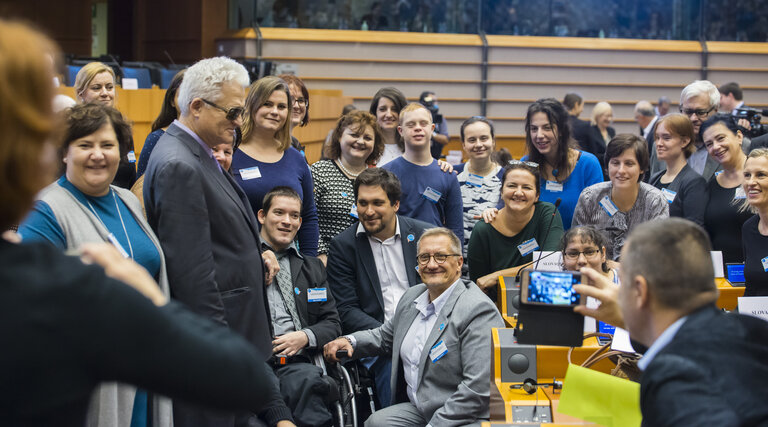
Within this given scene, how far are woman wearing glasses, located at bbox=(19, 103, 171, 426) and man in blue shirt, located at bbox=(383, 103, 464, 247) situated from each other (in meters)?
1.91

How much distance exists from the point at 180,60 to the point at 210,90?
863 centimetres

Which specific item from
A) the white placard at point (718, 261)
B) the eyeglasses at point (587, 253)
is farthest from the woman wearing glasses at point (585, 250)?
the white placard at point (718, 261)

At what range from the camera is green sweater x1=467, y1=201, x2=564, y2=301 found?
3475 millimetres

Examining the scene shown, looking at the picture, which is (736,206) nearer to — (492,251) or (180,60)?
(492,251)

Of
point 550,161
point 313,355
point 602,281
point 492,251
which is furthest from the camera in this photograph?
point 550,161

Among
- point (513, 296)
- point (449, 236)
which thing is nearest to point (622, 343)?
point (513, 296)

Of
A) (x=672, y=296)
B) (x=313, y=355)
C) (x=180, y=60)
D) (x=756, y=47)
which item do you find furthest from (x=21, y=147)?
(x=756, y=47)

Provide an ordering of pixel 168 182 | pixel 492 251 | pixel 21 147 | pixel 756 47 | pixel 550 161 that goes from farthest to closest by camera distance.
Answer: pixel 756 47, pixel 550 161, pixel 492 251, pixel 168 182, pixel 21 147

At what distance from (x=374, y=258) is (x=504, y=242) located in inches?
22.9

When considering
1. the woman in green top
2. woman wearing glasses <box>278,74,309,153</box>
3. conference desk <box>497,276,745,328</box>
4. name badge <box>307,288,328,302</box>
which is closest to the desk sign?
conference desk <box>497,276,745,328</box>

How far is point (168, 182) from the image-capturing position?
2.04m

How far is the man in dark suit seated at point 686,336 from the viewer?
118 centimetres

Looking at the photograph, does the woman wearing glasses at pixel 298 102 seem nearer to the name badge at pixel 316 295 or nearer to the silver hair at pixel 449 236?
the name badge at pixel 316 295

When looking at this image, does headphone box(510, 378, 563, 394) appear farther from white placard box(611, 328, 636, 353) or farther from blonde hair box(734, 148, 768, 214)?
blonde hair box(734, 148, 768, 214)
